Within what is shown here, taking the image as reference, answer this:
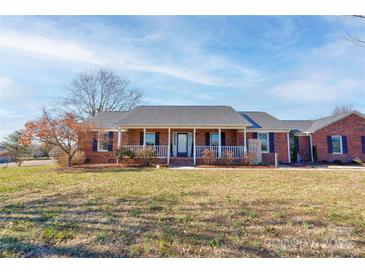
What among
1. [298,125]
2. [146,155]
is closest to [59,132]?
[146,155]

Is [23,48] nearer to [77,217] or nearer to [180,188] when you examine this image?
[77,217]

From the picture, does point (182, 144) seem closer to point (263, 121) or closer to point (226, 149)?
point (226, 149)

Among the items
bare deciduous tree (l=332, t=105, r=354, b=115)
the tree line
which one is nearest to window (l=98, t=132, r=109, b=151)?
the tree line

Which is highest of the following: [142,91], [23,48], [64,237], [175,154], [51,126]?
[142,91]

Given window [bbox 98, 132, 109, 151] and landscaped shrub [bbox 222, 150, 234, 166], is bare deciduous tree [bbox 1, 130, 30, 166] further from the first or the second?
landscaped shrub [bbox 222, 150, 234, 166]

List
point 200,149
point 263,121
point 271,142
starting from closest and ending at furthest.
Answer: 1. point 200,149
2. point 271,142
3. point 263,121

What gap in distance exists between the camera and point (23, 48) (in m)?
5.22

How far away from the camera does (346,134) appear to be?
54.1ft

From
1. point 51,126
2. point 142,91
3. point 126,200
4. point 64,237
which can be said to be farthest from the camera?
point 142,91

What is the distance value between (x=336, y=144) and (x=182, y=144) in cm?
1314

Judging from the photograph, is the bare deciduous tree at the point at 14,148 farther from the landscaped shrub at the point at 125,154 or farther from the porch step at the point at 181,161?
the porch step at the point at 181,161

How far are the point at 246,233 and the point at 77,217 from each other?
3.16 metres
